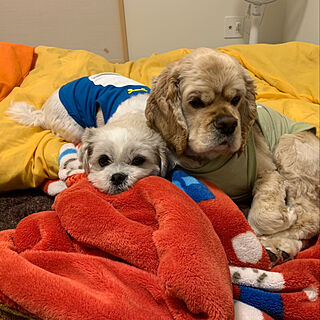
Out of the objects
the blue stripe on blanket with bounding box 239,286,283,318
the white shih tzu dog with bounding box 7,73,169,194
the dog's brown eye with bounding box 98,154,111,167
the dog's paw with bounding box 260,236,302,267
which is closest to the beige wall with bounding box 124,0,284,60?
the white shih tzu dog with bounding box 7,73,169,194

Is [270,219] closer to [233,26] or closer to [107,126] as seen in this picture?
[107,126]

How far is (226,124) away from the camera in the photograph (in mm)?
1229

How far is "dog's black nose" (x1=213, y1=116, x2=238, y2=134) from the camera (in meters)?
1.23

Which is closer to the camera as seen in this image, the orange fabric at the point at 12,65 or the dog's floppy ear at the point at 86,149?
the dog's floppy ear at the point at 86,149

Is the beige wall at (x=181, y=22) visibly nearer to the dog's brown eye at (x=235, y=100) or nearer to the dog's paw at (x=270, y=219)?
the dog's brown eye at (x=235, y=100)

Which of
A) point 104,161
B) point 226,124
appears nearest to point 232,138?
point 226,124

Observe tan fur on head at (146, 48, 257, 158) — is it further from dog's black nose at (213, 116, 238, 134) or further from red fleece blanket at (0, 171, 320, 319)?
red fleece blanket at (0, 171, 320, 319)

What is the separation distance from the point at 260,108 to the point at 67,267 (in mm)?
Result: 1298

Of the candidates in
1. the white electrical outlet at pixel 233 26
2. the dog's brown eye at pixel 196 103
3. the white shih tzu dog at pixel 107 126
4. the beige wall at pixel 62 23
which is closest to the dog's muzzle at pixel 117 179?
the white shih tzu dog at pixel 107 126

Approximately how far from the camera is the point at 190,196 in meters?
1.29

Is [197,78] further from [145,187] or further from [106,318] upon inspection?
[106,318]

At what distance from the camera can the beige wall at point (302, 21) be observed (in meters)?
3.02

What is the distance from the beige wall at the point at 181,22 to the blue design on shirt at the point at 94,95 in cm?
145

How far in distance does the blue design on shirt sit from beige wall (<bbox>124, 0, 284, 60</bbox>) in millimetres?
1454
